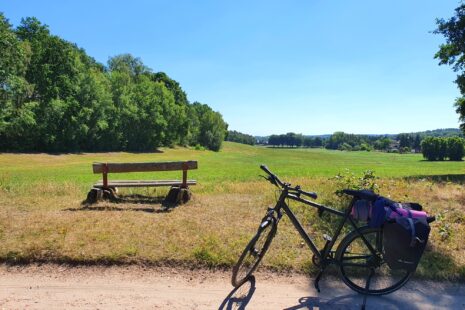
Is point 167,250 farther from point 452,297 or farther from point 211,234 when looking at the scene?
point 452,297

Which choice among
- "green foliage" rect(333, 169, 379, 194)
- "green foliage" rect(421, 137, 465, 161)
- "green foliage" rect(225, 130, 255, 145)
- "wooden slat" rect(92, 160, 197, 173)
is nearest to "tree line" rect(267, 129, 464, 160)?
"green foliage" rect(421, 137, 465, 161)

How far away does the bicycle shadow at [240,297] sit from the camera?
3.91 m

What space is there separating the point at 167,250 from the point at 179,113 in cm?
6977

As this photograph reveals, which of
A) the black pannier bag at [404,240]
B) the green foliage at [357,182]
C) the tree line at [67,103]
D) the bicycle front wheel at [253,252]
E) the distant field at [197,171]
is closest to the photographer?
the black pannier bag at [404,240]

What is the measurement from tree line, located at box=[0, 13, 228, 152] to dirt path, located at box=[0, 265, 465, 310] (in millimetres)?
28994

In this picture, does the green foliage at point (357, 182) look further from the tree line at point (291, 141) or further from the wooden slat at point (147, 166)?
the tree line at point (291, 141)

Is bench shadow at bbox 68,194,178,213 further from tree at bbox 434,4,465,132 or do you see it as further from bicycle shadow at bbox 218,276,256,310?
tree at bbox 434,4,465,132

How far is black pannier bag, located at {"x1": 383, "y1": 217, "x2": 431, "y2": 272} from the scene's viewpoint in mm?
3816

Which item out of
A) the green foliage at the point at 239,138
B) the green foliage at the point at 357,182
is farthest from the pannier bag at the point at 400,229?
the green foliage at the point at 239,138

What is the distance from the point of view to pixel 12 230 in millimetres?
6117

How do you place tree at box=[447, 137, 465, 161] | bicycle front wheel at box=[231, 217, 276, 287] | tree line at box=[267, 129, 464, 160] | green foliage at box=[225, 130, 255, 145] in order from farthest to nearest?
green foliage at box=[225, 130, 255, 145]
tree line at box=[267, 129, 464, 160]
tree at box=[447, 137, 465, 161]
bicycle front wheel at box=[231, 217, 276, 287]

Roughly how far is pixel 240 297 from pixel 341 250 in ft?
4.38

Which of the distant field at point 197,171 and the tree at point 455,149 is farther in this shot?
the tree at point 455,149

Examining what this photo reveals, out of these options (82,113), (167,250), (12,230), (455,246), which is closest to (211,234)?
(167,250)
